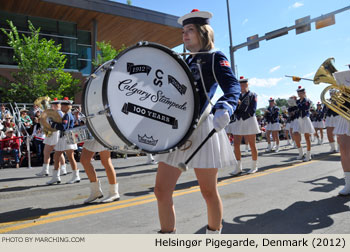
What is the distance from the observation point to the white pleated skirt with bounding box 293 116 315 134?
8312mm

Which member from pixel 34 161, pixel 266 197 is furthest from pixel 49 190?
pixel 34 161

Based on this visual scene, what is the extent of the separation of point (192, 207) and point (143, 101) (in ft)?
7.57

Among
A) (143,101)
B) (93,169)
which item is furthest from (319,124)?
(143,101)

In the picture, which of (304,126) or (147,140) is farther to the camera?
(304,126)

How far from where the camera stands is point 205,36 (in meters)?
2.28

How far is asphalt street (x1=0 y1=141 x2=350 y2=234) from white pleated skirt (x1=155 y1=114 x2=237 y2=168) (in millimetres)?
1122

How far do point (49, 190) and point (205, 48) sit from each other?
15.1 ft

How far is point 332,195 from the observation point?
4195 millimetres

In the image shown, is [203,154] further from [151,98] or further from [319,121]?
[319,121]

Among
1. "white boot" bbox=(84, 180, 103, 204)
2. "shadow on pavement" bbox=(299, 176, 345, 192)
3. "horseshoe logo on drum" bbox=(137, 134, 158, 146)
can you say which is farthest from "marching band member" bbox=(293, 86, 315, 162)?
"horseshoe logo on drum" bbox=(137, 134, 158, 146)

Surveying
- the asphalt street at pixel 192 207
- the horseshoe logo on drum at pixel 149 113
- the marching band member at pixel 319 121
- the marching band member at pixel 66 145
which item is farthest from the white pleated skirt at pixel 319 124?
the horseshoe logo on drum at pixel 149 113

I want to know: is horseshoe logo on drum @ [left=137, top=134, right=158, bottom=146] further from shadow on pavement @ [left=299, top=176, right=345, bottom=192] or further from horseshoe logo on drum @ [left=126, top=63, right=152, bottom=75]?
shadow on pavement @ [left=299, top=176, right=345, bottom=192]

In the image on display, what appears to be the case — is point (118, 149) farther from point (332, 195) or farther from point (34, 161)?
point (34, 161)

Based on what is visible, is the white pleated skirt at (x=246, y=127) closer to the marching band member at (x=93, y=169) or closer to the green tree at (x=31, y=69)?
the marching band member at (x=93, y=169)
